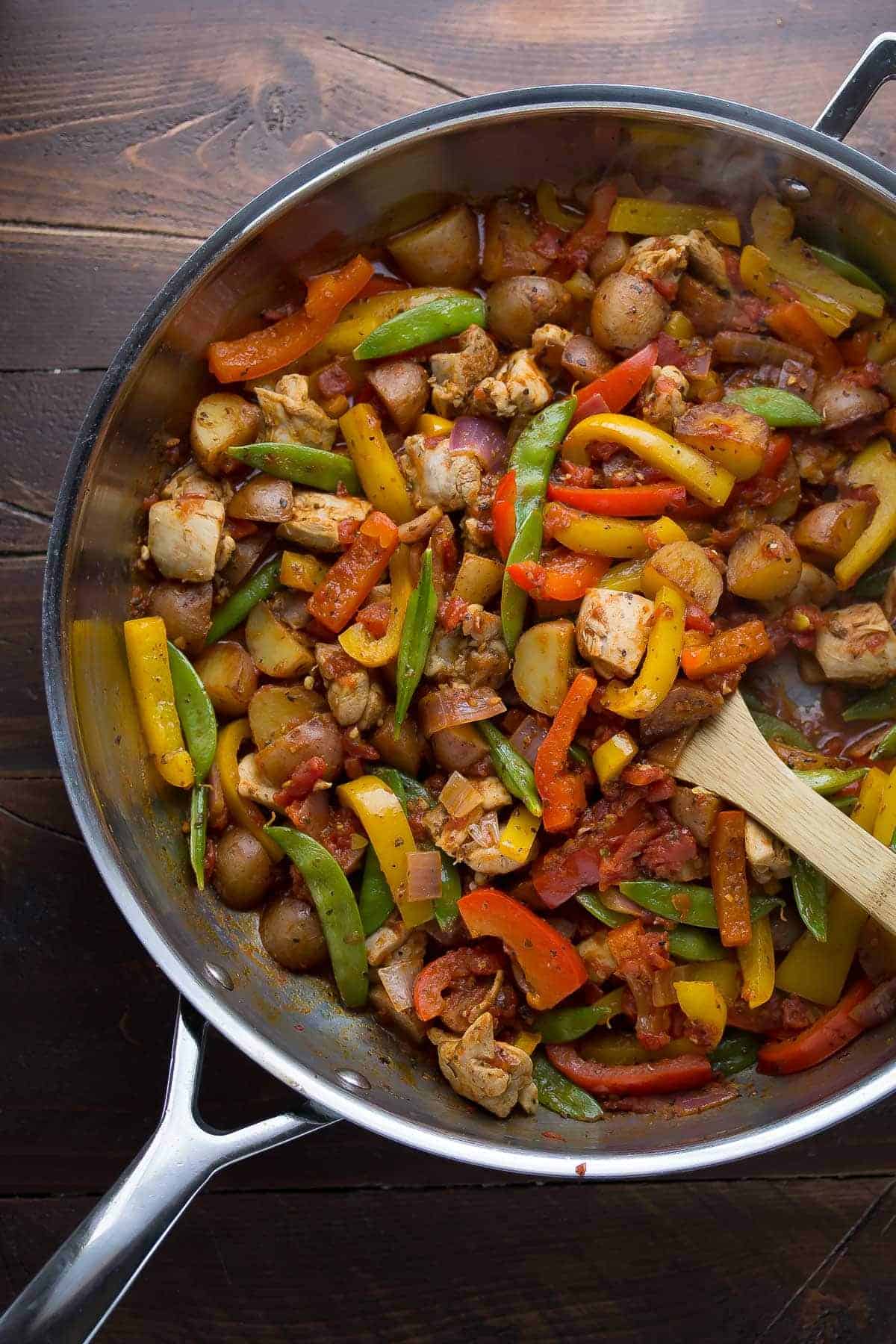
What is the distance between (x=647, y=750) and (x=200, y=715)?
43.9 inches

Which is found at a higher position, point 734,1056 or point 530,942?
point 530,942

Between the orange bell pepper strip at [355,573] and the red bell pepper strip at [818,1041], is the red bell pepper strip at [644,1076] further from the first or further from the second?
the orange bell pepper strip at [355,573]

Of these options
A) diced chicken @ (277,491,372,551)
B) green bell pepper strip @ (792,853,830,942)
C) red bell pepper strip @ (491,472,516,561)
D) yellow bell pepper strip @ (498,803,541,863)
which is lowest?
yellow bell pepper strip @ (498,803,541,863)

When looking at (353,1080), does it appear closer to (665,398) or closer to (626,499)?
(626,499)

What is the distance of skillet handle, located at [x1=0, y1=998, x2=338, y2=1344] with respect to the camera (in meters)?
1.76

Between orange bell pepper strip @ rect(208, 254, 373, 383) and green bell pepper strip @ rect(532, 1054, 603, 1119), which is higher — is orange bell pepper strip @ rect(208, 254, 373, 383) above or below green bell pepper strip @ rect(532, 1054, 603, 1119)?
above

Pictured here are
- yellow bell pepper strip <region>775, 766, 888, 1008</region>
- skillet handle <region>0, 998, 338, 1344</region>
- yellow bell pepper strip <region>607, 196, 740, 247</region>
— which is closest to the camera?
skillet handle <region>0, 998, 338, 1344</region>

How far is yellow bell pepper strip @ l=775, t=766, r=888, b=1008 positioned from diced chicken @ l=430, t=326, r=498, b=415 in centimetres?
140

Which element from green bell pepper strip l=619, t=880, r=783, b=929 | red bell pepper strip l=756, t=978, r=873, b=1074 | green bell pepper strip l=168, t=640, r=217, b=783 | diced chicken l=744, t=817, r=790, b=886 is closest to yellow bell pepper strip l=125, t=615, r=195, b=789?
green bell pepper strip l=168, t=640, r=217, b=783

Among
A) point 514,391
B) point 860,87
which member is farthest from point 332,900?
point 860,87

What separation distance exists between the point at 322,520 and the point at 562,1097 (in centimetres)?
154

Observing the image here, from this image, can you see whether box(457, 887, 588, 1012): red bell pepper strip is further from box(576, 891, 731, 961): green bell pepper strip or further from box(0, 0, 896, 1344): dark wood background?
box(0, 0, 896, 1344): dark wood background

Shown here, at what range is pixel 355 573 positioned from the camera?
7.86ft

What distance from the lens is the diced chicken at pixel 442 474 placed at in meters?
2.39
